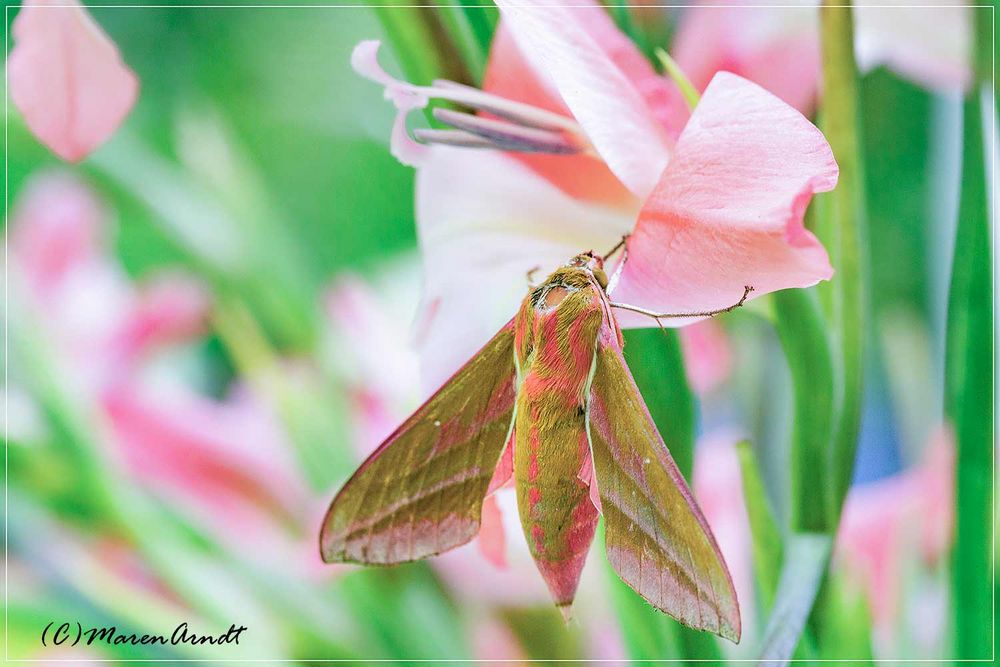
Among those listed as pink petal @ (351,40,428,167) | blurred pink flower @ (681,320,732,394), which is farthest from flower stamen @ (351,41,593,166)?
blurred pink flower @ (681,320,732,394)

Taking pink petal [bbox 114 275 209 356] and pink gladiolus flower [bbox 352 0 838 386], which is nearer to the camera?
pink gladiolus flower [bbox 352 0 838 386]

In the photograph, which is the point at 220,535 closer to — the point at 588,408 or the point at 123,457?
the point at 123,457

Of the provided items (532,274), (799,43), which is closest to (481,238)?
(532,274)

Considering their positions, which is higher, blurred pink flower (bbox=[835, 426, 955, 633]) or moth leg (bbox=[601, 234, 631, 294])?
moth leg (bbox=[601, 234, 631, 294])

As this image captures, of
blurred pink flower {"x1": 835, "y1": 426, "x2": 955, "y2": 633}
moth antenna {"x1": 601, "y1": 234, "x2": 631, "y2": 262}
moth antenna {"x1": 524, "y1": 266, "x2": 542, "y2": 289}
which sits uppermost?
moth antenna {"x1": 601, "y1": 234, "x2": 631, "y2": 262}

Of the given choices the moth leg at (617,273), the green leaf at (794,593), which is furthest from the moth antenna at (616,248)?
the green leaf at (794,593)

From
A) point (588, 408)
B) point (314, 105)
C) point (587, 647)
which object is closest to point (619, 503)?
point (588, 408)

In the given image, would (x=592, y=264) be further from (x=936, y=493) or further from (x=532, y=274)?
(x=936, y=493)

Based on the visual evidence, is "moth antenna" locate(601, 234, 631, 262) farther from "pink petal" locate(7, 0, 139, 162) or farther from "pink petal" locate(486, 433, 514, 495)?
"pink petal" locate(7, 0, 139, 162)
